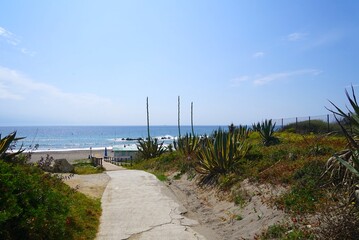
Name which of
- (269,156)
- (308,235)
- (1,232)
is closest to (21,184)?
(1,232)

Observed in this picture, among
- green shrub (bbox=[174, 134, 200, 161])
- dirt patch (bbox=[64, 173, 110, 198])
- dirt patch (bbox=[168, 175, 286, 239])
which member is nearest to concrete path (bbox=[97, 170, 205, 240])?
dirt patch (bbox=[64, 173, 110, 198])

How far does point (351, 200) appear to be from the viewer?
16.1 ft

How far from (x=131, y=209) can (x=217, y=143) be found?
13.7 ft

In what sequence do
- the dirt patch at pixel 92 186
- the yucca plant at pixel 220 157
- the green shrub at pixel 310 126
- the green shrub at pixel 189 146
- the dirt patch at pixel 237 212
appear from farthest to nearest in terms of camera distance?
the green shrub at pixel 310 126 < the green shrub at pixel 189 146 < the yucca plant at pixel 220 157 < the dirt patch at pixel 92 186 < the dirt patch at pixel 237 212

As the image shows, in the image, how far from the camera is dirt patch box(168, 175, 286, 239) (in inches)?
254

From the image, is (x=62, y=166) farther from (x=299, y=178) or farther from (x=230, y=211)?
(x=299, y=178)

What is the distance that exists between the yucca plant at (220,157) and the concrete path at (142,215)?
5.34ft

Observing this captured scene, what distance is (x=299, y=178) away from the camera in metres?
7.62

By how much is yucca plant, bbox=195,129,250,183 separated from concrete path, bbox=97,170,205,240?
1.63 meters

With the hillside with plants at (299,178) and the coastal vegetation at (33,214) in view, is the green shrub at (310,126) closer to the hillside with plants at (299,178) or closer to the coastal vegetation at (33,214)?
the hillside with plants at (299,178)

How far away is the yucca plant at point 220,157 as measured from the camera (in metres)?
11.1

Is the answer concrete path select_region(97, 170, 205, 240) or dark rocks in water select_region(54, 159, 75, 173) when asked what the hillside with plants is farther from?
dark rocks in water select_region(54, 159, 75, 173)

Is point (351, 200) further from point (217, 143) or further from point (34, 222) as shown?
point (217, 143)

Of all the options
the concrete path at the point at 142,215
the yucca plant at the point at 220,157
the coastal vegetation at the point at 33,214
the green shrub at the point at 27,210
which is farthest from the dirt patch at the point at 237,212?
the green shrub at the point at 27,210
